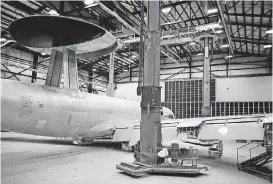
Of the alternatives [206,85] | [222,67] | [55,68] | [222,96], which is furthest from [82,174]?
[222,67]

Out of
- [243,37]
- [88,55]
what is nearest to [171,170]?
[88,55]

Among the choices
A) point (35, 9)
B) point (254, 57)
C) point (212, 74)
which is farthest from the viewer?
point (212, 74)

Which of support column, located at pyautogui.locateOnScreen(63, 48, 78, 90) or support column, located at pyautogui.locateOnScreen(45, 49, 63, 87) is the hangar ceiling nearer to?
support column, located at pyautogui.locateOnScreen(63, 48, 78, 90)

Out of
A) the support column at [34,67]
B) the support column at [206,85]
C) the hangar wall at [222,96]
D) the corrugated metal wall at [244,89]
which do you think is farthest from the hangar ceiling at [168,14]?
the hangar wall at [222,96]

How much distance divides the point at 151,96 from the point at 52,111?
500 cm

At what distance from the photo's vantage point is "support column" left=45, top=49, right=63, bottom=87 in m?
11.6

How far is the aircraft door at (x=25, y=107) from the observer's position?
10.1 m

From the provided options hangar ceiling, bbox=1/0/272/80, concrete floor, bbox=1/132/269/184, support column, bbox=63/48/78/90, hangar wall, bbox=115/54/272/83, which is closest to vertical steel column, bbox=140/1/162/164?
concrete floor, bbox=1/132/269/184

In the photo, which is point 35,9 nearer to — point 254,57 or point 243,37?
point 243,37

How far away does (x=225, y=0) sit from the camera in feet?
60.9

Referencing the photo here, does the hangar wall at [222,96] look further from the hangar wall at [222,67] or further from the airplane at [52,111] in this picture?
the airplane at [52,111]

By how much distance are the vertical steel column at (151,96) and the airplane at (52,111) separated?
4536 mm

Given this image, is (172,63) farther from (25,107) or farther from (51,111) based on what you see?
(25,107)

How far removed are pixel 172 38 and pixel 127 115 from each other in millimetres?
12797
